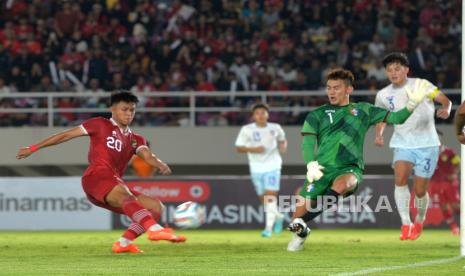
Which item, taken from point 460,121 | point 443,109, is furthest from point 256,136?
point 460,121

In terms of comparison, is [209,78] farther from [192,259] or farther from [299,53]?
[192,259]

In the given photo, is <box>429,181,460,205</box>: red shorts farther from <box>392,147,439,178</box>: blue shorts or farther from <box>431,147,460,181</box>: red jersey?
<box>392,147,439,178</box>: blue shorts

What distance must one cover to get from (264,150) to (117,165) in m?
5.40

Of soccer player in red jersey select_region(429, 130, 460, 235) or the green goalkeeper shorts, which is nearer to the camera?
the green goalkeeper shorts

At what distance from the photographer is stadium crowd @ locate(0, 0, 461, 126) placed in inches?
891

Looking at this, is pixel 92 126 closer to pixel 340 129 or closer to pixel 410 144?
pixel 340 129

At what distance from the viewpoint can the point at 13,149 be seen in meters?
21.9

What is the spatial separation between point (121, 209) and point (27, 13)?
1395 centimetres

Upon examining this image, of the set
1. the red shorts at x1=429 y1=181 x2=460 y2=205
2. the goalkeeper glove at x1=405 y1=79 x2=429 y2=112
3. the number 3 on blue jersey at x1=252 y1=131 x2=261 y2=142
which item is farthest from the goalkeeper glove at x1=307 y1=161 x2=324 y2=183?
the red shorts at x1=429 y1=181 x2=460 y2=205

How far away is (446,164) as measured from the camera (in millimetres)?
17125

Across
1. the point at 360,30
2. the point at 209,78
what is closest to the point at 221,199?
the point at 209,78

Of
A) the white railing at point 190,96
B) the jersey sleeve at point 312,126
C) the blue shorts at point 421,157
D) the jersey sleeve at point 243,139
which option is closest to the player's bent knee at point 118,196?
the jersey sleeve at point 312,126

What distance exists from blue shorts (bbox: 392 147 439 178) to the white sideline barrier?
7.42 m

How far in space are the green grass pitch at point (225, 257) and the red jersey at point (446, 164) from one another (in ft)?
5.65
